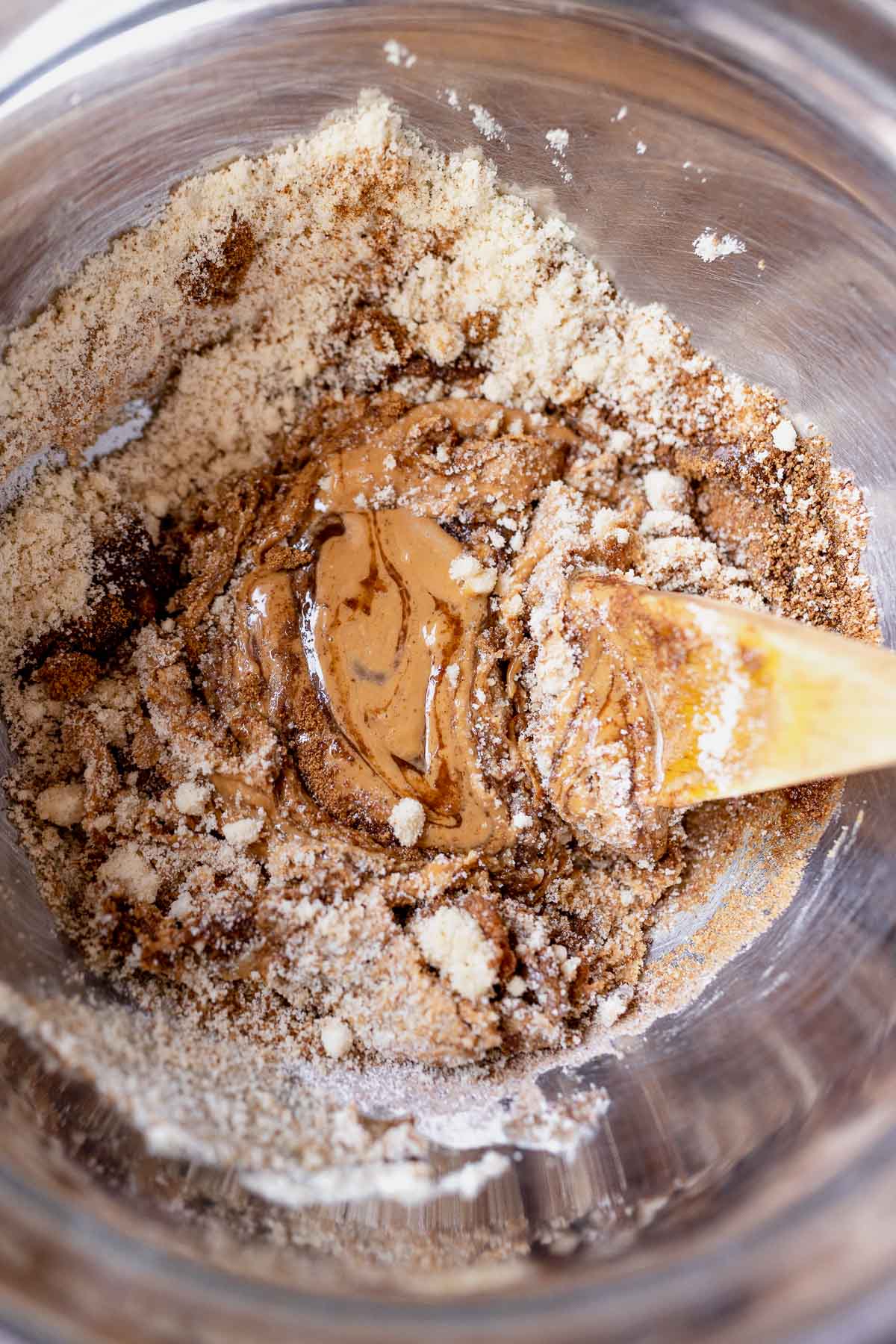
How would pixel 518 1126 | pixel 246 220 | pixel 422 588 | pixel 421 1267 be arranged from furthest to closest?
pixel 422 588, pixel 246 220, pixel 518 1126, pixel 421 1267

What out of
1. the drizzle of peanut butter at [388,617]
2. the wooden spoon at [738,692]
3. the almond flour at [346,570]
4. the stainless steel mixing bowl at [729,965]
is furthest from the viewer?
the drizzle of peanut butter at [388,617]

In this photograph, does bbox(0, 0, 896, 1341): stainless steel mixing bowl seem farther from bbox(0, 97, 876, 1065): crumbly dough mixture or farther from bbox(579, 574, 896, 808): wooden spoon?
bbox(579, 574, 896, 808): wooden spoon

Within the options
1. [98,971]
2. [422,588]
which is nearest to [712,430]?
[422,588]

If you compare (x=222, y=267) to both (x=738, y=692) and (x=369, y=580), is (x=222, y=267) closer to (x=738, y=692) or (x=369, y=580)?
(x=369, y=580)

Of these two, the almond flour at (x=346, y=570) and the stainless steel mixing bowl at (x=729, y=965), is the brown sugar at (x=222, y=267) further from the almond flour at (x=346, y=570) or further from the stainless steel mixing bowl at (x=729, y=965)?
the stainless steel mixing bowl at (x=729, y=965)

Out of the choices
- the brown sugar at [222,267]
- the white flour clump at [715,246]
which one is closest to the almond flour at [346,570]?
the brown sugar at [222,267]

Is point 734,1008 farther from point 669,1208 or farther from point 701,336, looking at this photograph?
point 701,336

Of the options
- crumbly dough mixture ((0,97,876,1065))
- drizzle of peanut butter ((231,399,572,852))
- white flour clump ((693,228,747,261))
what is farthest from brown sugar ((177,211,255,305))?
white flour clump ((693,228,747,261))
